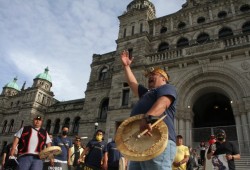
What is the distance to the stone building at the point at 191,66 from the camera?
1432 cm

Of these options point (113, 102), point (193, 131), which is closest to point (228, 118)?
point (193, 131)

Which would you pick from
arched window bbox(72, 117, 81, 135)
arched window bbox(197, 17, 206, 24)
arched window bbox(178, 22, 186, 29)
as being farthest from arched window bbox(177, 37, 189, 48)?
arched window bbox(72, 117, 81, 135)

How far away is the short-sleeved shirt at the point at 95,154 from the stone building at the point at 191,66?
904cm

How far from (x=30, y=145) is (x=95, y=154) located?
1.86 metres

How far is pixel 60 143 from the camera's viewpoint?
7047mm

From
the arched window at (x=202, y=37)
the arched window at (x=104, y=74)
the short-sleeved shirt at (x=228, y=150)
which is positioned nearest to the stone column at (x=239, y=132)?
the arched window at (x=202, y=37)

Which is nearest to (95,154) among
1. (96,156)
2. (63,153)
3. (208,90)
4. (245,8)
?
(96,156)

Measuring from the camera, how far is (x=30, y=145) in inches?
203

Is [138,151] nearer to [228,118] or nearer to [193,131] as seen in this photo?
[193,131]

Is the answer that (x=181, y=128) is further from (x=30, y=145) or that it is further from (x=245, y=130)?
(x=30, y=145)

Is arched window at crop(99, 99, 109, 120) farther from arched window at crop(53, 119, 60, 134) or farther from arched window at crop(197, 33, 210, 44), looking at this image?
arched window at crop(53, 119, 60, 134)

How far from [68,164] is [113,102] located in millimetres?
10720

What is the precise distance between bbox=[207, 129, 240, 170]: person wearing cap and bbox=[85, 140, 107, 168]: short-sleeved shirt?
9.21ft

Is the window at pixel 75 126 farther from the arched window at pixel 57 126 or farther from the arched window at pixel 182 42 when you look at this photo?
the arched window at pixel 182 42
